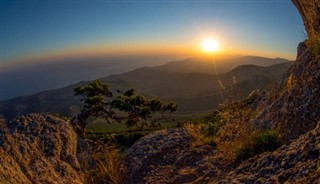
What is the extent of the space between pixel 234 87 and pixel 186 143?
75.8 inches

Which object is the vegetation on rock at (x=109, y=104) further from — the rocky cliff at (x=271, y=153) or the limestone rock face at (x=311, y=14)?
the limestone rock face at (x=311, y=14)

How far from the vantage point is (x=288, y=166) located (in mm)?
4180

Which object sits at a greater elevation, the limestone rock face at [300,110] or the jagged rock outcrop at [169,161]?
the limestone rock face at [300,110]

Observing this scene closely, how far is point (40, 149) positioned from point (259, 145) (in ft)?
13.7

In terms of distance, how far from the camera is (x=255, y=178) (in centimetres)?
439

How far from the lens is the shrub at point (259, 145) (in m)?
6.00

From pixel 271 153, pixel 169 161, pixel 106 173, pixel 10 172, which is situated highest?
pixel 10 172

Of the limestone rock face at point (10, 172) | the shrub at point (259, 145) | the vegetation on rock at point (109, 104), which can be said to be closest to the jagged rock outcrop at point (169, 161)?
the shrub at point (259, 145)

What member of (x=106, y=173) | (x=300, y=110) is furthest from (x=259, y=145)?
(x=106, y=173)

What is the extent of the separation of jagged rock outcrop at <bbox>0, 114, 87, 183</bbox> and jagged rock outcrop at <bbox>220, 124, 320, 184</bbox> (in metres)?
3.19

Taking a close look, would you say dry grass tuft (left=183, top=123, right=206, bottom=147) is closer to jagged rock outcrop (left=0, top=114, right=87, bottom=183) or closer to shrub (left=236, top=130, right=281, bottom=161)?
shrub (left=236, top=130, right=281, bottom=161)

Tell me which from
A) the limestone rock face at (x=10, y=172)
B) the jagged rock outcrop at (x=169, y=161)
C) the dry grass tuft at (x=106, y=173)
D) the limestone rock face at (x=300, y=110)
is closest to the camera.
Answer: the limestone rock face at (x=10, y=172)

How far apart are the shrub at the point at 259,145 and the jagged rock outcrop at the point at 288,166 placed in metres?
0.92

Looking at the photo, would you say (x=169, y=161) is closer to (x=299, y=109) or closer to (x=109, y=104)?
(x=299, y=109)
